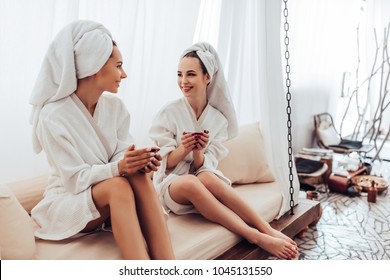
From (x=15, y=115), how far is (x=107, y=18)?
66cm

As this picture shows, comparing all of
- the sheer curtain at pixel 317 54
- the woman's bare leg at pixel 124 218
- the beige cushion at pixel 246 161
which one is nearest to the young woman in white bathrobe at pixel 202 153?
the beige cushion at pixel 246 161

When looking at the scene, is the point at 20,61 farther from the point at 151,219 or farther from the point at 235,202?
the point at 235,202

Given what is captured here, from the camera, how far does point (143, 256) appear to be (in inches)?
50.0

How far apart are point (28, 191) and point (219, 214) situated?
0.83 meters

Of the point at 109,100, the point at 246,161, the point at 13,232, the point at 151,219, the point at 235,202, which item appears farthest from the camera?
the point at 246,161

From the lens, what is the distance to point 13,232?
125 cm

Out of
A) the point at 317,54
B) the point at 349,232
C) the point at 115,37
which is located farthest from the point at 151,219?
the point at 317,54

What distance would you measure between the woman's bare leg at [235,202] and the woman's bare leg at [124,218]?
0.50m

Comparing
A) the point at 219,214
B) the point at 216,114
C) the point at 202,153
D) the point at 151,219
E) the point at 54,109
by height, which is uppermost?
the point at 54,109

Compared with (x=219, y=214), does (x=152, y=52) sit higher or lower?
higher

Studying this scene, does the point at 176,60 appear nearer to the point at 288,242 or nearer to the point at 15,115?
the point at 15,115

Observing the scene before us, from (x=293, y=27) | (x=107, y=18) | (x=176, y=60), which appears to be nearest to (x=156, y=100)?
(x=176, y=60)

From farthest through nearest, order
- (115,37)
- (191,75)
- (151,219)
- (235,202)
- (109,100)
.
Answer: (115,37) < (191,75) < (235,202) < (109,100) < (151,219)

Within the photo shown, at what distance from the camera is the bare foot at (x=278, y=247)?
163cm
